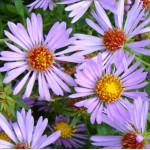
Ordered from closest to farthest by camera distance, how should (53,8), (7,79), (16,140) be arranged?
1. (7,79)
2. (16,140)
3. (53,8)

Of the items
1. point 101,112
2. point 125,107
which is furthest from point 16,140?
point 125,107

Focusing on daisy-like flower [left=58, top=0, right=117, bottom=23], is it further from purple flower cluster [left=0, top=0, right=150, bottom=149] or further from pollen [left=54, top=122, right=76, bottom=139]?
pollen [left=54, top=122, right=76, bottom=139]

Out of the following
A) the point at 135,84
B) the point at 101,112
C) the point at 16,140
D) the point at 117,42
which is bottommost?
the point at 16,140

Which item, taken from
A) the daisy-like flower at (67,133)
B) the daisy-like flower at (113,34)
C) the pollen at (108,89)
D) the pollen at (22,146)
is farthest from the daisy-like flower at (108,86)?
the daisy-like flower at (67,133)

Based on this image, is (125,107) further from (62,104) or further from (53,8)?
(53,8)

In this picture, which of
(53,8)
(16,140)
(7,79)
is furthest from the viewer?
(53,8)

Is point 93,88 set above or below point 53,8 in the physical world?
below

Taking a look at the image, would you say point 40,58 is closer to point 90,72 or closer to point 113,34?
point 90,72

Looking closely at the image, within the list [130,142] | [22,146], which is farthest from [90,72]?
[22,146]
